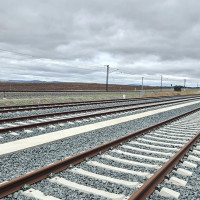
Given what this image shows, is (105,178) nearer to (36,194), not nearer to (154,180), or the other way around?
(154,180)

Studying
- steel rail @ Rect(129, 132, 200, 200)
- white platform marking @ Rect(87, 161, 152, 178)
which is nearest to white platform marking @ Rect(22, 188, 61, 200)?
steel rail @ Rect(129, 132, 200, 200)

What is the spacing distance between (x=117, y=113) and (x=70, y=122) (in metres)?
5.36

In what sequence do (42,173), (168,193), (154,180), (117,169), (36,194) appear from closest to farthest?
1. (36,194)
2. (168,193)
3. (154,180)
4. (42,173)
5. (117,169)

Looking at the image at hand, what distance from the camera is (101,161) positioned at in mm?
5891

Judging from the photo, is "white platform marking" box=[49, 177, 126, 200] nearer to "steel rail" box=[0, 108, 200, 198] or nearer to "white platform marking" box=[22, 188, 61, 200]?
"steel rail" box=[0, 108, 200, 198]

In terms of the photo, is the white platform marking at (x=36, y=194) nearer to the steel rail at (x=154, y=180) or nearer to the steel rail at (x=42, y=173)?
the steel rail at (x=42, y=173)

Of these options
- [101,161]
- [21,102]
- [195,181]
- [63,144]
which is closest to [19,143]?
[63,144]

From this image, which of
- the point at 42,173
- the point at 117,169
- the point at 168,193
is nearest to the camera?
the point at 168,193

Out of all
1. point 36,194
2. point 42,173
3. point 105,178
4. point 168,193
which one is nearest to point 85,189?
point 105,178

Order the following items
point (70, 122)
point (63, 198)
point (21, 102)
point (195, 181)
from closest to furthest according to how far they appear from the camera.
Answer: point (63, 198) < point (195, 181) < point (70, 122) < point (21, 102)

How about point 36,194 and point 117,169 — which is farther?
point 117,169

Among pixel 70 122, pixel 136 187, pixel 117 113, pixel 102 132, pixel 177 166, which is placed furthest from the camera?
pixel 117 113

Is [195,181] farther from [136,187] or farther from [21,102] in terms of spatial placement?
[21,102]

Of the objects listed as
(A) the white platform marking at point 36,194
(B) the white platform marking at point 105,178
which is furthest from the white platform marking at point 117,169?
(A) the white platform marking at point 36,194
